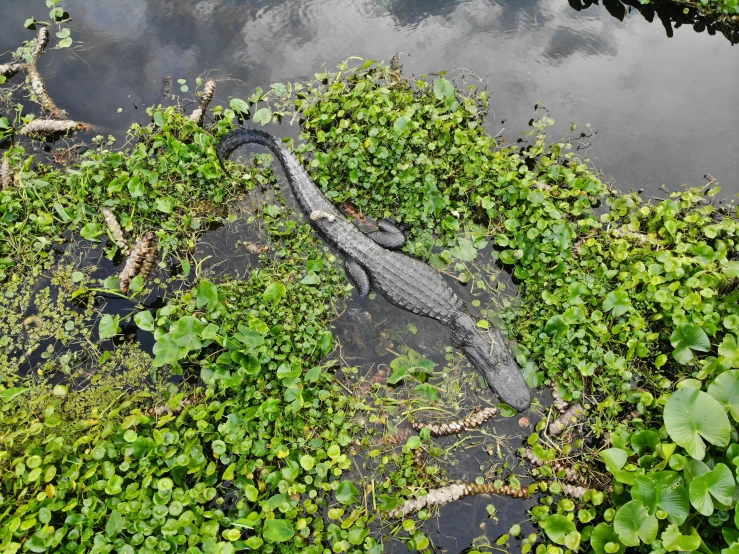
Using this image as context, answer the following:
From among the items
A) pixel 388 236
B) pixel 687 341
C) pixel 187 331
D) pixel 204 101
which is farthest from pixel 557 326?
pixel 204 101

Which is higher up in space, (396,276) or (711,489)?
(396,276)

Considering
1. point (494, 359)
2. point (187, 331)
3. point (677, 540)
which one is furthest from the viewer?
point (494, 359)

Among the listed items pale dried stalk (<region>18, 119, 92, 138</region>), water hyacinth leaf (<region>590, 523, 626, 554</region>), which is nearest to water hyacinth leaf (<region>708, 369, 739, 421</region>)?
water hyacinth leaf (<region>590, 523, 626, 554</region>)

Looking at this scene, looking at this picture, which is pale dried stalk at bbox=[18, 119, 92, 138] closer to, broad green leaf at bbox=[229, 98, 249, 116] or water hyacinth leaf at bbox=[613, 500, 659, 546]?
broad green leaf at bbox=[229, 98, 249, 116]

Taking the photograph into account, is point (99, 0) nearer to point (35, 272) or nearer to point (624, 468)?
point (35, 272)

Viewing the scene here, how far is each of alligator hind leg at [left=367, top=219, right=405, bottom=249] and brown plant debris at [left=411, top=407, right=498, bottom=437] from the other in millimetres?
1760

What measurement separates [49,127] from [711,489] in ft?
22.6


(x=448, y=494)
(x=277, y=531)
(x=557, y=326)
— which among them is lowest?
(x=448, y=494)

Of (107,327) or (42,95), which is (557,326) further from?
(42,95)

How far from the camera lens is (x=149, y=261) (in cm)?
459

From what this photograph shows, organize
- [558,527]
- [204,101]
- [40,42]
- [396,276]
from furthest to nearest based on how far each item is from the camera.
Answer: [40,42] < [204,101] < [396,276] < [558,527]

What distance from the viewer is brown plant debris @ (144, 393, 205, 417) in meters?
3.84

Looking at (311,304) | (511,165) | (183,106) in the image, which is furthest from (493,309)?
(183,106)

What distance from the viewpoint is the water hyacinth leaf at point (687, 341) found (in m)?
3.69
